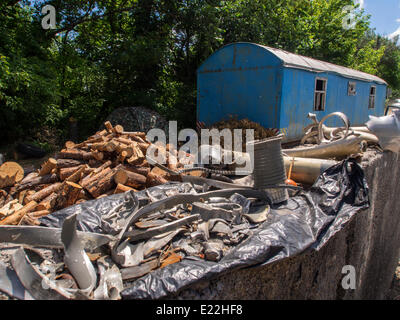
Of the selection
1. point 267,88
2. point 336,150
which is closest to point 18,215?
point 336,150

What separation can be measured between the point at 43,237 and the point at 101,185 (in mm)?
1527

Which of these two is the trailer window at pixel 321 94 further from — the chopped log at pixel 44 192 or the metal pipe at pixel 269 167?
the chopped log at pixel 44 192

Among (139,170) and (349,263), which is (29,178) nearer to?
(139,170)

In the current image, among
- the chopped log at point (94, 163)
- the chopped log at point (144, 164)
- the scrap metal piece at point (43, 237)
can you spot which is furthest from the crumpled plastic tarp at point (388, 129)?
the scrap metal piece at point (43, 237)

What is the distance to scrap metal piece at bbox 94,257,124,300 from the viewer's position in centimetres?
162

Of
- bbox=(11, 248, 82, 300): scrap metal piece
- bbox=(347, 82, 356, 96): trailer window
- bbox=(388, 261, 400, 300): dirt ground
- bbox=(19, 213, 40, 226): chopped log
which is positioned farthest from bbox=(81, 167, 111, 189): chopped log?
bbox=(347, 82, 356, 96): trailer window

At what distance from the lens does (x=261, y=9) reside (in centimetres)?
1073

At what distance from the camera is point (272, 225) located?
2293mm

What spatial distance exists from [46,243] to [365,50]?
83.2 feet

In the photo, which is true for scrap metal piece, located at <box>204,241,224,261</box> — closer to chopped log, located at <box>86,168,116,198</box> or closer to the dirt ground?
chopped log, located at <box>86,168,116,198</box>

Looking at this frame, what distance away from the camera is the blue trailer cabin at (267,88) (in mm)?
7332

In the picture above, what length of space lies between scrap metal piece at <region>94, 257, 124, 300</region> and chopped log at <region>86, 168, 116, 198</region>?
1.70 metres
